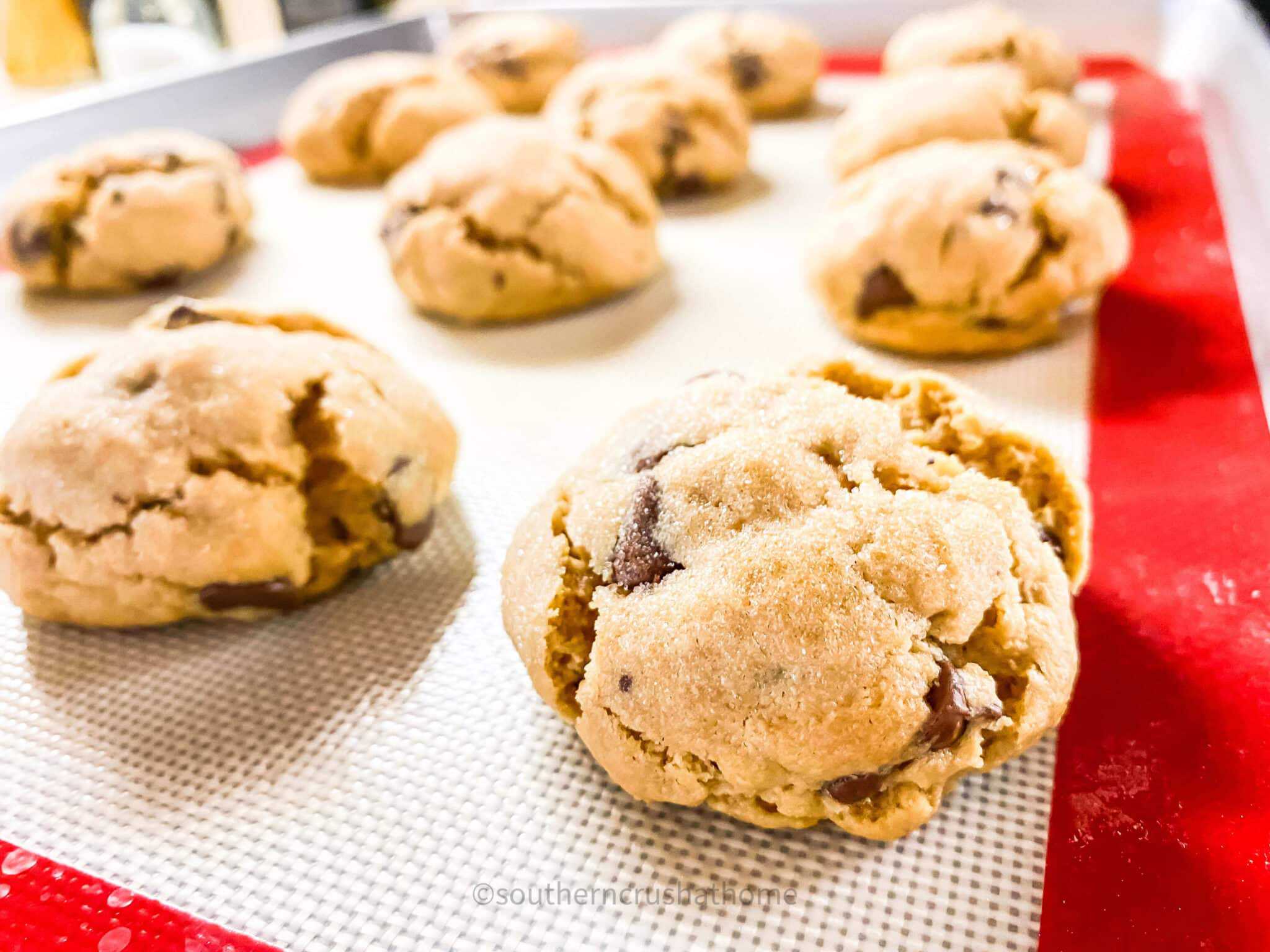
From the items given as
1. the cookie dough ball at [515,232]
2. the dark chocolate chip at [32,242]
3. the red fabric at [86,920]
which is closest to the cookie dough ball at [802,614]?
the red fabric at [86,920]

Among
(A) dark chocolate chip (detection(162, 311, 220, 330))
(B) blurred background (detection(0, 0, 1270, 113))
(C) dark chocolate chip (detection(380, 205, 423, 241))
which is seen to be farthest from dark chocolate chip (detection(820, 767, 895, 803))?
(B) blurred background (detection(0, 0, 1270, 113))

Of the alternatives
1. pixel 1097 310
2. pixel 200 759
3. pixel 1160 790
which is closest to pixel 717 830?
pixel 1160 790

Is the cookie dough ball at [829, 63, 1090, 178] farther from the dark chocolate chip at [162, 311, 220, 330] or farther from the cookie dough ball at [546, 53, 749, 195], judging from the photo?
the dark chocolate chip at [162, 311, 220, 330]

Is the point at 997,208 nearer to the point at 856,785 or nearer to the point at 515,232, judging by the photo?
the point at 515,232

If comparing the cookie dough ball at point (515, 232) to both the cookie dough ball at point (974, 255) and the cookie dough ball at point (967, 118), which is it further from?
the cookie dough ball at point (967, 118)

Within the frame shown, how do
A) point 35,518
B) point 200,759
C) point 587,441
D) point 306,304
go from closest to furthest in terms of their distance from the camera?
1. point 200,759
2. point 35,518
3. point 587,441
4. point 306,304

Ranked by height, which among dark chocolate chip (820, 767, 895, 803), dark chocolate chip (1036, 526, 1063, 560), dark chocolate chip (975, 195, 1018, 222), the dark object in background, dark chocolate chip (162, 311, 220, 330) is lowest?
dark chocolate chip (820, 767, 895, 803)

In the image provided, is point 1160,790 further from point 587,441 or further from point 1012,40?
point 1012,40
